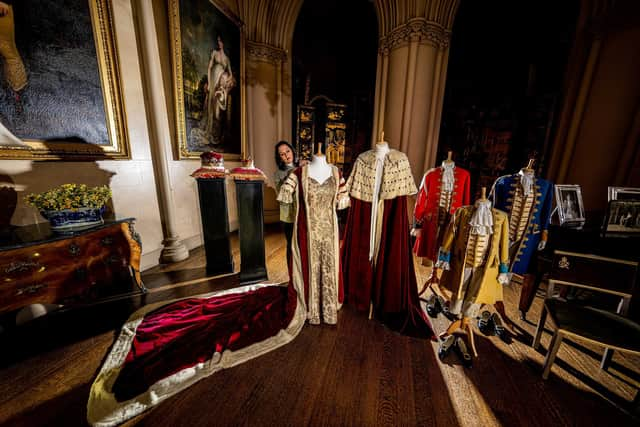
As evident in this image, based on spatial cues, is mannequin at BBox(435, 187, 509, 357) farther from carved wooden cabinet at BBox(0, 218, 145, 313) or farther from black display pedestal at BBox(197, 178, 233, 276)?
carved wooden cabinet at BBox(0, 218, 145, 313)

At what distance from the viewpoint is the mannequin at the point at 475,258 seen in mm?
1689

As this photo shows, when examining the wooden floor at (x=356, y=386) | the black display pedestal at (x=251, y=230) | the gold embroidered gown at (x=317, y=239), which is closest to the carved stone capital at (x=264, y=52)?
the black display pedestal at (x=251, y=230)

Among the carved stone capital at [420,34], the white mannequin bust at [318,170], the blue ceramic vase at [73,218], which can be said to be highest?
the carved stone capital at [420,34]

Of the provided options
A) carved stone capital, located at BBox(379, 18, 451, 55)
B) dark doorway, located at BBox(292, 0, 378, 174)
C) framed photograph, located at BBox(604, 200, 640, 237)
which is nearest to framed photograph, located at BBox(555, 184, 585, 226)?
framed photograph, located at BBox(604, 200, 640, 237)

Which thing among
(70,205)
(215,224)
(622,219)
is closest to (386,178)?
(622,219)

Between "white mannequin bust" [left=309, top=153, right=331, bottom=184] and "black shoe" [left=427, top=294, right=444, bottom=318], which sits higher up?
"white mannequin bust" [left=309, top=153, right=331, bottom=184]

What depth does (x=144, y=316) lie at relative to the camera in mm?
2287

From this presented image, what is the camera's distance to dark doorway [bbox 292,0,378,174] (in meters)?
5.78

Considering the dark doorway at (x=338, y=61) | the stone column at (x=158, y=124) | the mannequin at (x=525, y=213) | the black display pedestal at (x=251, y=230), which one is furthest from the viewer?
the dark doorway at (x=338, y=61)

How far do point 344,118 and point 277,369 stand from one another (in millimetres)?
6117

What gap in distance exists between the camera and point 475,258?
175 centimetres

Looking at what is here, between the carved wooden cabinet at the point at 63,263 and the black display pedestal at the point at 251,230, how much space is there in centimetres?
117

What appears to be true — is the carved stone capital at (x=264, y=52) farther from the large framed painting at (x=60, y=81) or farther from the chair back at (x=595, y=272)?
the chair back at (x=595, y=272)

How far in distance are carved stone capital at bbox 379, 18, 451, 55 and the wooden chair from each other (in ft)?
14.6
